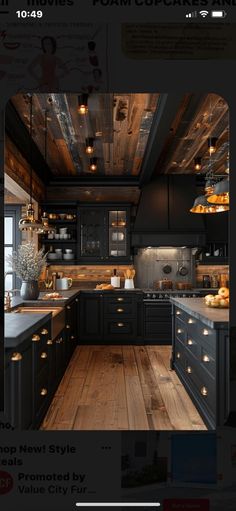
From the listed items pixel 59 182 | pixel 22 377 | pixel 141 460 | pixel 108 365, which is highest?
pixel 59 182

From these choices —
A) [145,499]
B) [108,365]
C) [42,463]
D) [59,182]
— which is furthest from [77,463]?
[59,182]

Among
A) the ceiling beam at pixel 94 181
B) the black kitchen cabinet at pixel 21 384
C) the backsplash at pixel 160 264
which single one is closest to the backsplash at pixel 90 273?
the backsplash at pixel 160 264

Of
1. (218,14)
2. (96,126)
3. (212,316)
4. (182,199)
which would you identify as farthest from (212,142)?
(218,14)

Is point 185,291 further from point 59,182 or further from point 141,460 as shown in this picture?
point 141,460

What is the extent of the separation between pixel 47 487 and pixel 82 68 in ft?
3.51

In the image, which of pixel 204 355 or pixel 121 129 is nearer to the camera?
pixel 204 355

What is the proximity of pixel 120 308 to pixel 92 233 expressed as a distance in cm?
129

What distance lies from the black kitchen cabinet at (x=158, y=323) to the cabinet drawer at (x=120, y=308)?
0.71 ft

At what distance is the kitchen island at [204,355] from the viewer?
224cm

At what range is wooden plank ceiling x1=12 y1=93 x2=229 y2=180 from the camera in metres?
3.03

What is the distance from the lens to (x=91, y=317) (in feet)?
17.8

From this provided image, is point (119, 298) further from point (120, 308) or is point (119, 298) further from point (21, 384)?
point (21, 384)

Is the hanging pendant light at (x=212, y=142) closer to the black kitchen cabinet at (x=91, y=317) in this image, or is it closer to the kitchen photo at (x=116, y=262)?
the kitchen photo at (x=116, y=262)

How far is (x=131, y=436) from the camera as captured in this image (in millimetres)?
905
